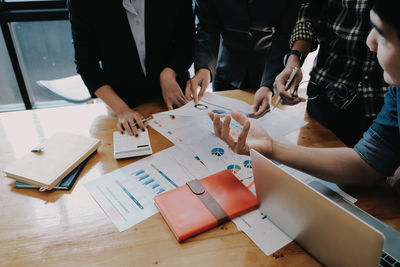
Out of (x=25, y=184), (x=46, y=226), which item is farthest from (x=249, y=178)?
(x=25, y=184)

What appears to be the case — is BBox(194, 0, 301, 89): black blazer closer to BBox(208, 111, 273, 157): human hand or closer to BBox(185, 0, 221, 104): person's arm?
BBox(185, 0, 221, 104): person's arm

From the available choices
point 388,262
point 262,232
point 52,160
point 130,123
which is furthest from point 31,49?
point 388,262

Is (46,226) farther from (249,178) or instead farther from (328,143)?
(328,143)

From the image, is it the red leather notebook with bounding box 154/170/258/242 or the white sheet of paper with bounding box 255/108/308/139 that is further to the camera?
the white sheet of paper with bounding box 255/108/308/139

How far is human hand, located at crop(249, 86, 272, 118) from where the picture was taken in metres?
1.17

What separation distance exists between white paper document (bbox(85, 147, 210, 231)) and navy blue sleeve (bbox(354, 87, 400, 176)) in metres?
0.53

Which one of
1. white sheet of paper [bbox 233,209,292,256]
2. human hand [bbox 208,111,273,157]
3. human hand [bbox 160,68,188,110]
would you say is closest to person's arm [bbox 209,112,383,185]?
human hand [bbox 208,111,273,157]

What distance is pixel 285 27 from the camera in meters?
1.41

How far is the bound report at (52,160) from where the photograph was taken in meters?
0.84

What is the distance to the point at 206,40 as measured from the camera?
147cm

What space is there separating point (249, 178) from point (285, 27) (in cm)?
93

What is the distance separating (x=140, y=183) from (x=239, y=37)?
1027 mm

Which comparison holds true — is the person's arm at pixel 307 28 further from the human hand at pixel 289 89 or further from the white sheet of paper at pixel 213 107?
the white sheet of paper at pixel 213 107

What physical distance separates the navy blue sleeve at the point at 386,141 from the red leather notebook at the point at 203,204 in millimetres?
405
